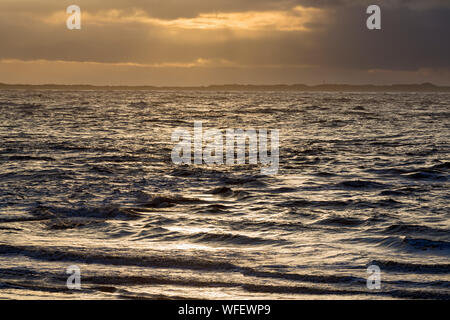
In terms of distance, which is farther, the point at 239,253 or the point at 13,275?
the point at 239,253

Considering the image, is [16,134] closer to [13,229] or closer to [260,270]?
[13,229]

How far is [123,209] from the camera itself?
1476 cm

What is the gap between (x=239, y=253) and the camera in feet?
35.3

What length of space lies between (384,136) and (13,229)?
2945 cm

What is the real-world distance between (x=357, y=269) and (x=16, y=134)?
31.9 metres

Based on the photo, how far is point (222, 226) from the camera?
42.9 feet

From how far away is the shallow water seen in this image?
29.0ft

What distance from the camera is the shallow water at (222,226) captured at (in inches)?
348

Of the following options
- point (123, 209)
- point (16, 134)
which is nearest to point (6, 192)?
point (123, 209)
